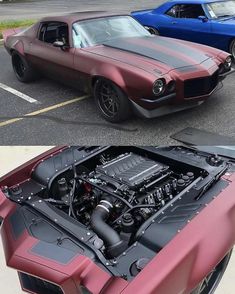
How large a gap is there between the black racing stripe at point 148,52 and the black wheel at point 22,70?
170 cm

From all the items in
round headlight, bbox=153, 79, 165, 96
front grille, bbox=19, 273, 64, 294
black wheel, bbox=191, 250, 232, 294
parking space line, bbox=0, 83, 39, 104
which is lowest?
black wheel, bbox=191, 250, 232, 294

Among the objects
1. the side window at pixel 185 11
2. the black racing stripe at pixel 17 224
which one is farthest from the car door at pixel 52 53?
the side window at pixel 185 11

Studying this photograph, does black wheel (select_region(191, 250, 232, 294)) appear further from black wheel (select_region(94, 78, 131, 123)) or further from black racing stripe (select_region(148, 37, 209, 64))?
black racing stripe (select_region(148, 37, 209, 64))

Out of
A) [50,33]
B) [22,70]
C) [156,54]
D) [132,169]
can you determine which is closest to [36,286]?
[132,169]

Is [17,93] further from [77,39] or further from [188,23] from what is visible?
[188,23]

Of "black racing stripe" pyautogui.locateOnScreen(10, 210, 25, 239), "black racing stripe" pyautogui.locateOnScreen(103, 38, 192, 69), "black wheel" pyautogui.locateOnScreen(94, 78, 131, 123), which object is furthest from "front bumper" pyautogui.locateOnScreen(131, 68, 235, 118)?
"black racing stripe" pyautogui.locateOnScreen(10, 210, 25, 239)

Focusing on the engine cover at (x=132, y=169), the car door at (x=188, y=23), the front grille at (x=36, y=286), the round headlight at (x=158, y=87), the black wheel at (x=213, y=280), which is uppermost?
the car door at (x=188, y=23)

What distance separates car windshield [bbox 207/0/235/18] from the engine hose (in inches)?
240

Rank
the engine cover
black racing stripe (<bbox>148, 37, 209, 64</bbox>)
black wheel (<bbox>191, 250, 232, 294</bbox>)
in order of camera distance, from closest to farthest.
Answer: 1. black wheel (<bbox>191, 250, 232, 294</bbox>)
2. the engine cover
3. black racing stripe (<bbox>148, 37, 209, 64</bbox>)

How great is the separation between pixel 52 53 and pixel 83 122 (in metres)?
1.31

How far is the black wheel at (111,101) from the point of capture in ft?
15.6

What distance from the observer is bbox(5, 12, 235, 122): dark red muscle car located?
4602mm

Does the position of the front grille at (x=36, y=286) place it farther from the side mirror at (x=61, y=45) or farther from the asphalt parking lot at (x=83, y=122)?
the side mirror at (x=61, y=45)

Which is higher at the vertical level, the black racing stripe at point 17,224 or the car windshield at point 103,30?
the car windshield at point 103,30
